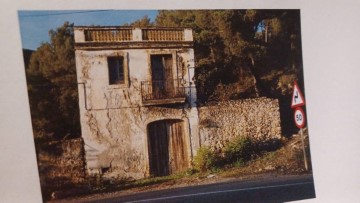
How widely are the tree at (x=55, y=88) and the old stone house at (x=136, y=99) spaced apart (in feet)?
0.27

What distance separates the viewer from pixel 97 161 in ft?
13.3

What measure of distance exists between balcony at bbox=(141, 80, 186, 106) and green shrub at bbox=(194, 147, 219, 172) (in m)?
0.60

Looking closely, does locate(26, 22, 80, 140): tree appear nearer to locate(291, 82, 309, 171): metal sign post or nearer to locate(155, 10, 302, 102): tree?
locate(155, 10, 302, 102): tree

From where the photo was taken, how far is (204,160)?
442 centimetres

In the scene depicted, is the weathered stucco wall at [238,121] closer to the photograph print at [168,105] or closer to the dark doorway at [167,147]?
the photograph print at [168,105]

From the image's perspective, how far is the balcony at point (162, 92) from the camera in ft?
14.0

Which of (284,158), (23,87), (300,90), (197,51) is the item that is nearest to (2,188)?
(23,87)

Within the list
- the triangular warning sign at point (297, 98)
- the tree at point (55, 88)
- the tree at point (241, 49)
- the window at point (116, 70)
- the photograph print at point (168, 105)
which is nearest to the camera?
the tree at point (55, 88)

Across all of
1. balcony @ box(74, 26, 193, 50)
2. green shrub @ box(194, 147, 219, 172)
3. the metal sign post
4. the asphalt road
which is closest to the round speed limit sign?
the metal sign post

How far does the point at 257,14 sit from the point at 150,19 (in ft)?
4.19

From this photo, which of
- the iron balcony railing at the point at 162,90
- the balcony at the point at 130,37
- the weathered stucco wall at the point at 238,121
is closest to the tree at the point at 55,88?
the balcony at the point at 130,37

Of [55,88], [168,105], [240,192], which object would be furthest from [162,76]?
[240,192]

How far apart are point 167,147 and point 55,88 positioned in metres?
1.37

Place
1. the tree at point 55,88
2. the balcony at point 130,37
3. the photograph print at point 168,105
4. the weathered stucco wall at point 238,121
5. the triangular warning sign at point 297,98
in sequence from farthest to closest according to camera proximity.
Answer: the triangular warning sign at point 297,98 < the weathered stucco wall at point 238,121 < the balcony at point 130,37 < the photograph print at point 168,105 < the tree at point 55,88
